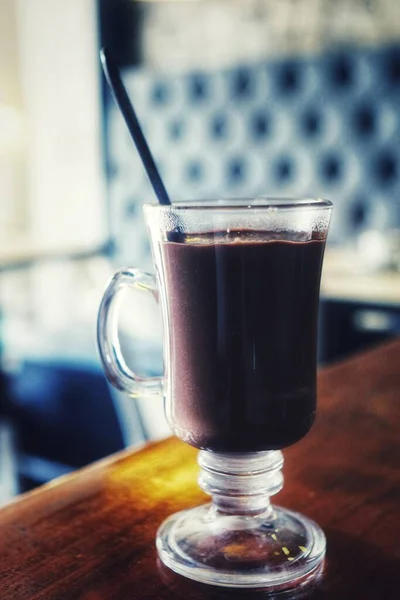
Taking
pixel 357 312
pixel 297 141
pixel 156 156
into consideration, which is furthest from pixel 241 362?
pixel 156 156

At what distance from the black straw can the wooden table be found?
0.19 m

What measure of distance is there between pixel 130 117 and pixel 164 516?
244 millimetres

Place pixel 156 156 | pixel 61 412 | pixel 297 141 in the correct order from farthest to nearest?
pixel 156 156 < pixel 297 141 < pixel 61 412

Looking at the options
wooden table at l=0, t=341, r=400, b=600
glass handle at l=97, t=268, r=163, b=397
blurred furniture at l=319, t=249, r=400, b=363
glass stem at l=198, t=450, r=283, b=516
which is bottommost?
blurred furniture at l=319, t=249, r=400, b=363

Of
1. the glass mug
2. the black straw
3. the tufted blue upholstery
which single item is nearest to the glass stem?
the glass mug

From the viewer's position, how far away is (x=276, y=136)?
2273 mm

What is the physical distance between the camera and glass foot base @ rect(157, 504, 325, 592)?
365mm

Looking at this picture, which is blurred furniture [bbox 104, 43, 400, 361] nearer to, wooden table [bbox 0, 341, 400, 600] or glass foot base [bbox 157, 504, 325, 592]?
wooden table [bbox 0, 341, 400, 600]

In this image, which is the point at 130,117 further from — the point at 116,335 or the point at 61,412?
the point at 61,412

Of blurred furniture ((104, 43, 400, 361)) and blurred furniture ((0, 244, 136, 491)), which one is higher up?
blurred furniture ((104, 43, 400, 361))

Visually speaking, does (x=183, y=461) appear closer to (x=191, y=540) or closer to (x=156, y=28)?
(x=191, y=540)

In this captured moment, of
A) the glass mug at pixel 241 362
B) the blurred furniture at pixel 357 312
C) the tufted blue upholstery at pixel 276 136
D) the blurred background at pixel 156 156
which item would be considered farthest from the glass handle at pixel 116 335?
the tufted blue upholstery at pixel 276 136

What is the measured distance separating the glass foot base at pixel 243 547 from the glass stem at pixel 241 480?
0.04 ft

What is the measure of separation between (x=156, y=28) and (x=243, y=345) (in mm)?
2418
